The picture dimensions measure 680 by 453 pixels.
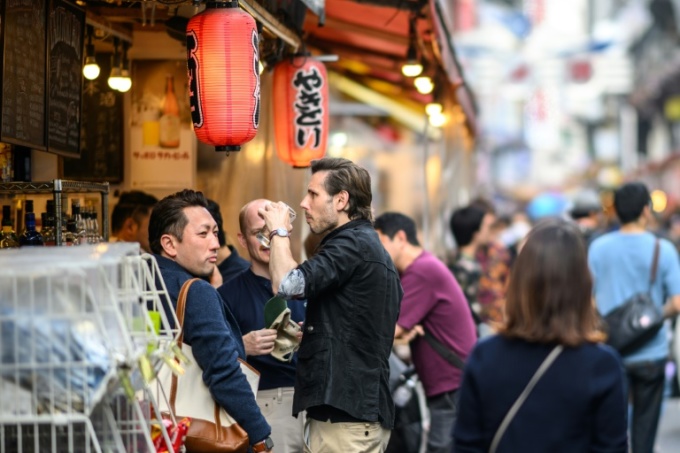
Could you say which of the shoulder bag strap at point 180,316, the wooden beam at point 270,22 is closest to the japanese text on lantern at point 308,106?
the wooden beam at point 270,22

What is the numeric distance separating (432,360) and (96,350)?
4269 millimetres

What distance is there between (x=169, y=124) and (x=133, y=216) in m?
0.93

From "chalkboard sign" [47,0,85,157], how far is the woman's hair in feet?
11.5

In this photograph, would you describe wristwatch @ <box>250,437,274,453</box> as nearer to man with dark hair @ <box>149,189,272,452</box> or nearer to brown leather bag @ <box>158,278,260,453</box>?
man with dark hair @ <box>149,189,272,452</box>

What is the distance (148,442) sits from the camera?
396cm

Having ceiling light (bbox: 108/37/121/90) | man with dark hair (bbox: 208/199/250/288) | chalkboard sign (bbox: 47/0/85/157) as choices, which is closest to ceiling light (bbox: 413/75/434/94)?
ceiling light (bbox: 108/37/121/90)

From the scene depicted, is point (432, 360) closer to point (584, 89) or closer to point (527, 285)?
point (527, 285)

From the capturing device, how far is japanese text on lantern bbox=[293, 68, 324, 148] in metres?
8.41

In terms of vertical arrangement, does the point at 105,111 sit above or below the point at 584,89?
below

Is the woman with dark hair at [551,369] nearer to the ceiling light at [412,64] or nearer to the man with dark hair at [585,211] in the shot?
the ceiling light at [412,64]

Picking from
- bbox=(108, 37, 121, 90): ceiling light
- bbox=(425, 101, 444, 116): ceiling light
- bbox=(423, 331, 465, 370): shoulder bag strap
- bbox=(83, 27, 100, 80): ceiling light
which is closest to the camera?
bbox=(423, 331, 465, 370): shoulder bag strap

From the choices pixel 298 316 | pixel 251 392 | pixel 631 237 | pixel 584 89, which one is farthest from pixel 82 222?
pixel 584 89

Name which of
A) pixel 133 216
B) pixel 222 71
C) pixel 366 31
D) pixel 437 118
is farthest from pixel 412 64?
pixel 222 71

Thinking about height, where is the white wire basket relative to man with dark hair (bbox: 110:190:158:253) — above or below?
below
